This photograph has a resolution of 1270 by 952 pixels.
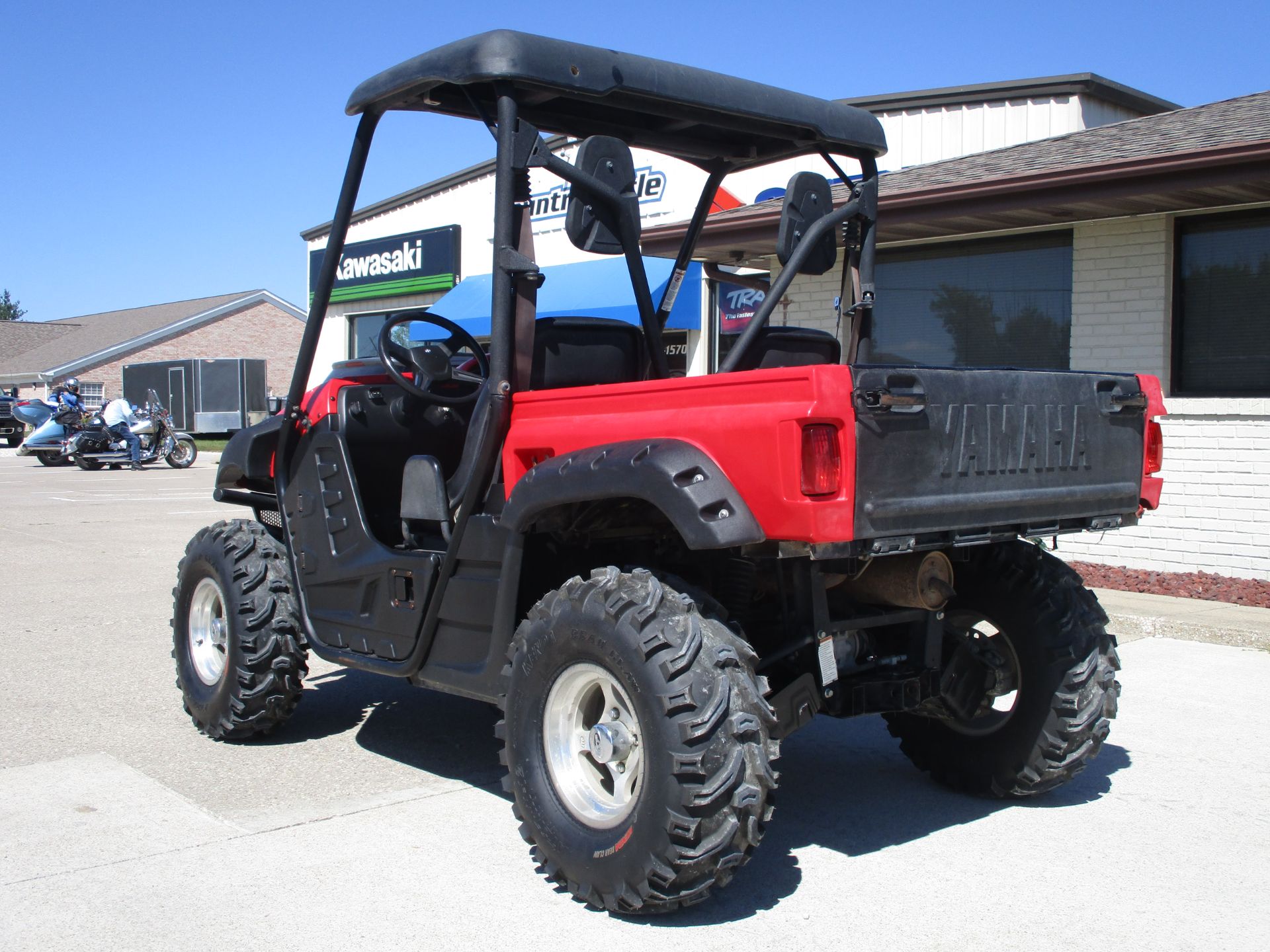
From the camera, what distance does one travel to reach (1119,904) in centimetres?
376

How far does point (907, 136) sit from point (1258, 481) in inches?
279

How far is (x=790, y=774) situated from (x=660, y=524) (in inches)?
63.4

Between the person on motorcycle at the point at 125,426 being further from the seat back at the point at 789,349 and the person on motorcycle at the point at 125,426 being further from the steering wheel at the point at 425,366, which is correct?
the seat back at the point at 789,349

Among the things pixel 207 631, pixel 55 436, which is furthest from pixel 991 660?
pixel 55 436

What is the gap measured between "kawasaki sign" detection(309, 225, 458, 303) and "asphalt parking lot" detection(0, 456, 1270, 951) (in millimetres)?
17254

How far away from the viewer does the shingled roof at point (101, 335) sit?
168 feet

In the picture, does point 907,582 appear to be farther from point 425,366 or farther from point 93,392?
point 93,392

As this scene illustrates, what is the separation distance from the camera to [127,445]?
25.7 meters

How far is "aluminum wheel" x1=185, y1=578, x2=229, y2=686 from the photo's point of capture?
5.57 m

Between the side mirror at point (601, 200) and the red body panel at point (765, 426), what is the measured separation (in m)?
0.56

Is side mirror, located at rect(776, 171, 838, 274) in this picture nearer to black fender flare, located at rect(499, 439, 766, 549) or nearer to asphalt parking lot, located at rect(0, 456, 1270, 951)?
black fender flare, located at rect(499, 439, 766, 549)

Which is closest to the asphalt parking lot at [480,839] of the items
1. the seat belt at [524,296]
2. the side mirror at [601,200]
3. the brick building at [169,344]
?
the seat belt at [524,296]

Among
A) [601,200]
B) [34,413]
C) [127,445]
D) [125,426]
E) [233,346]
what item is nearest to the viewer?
[601,200]

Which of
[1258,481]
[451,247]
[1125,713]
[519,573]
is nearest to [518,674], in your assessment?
[519,573]
